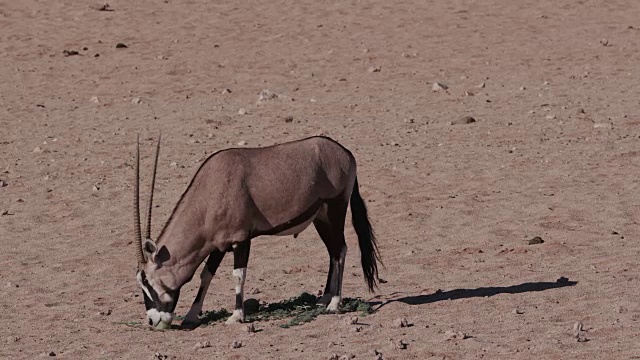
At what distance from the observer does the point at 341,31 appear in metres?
24.3

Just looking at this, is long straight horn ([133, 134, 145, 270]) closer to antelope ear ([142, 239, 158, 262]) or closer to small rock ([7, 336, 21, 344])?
antelope ear ([142, 239, 158, 262])

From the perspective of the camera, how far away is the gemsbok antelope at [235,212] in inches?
380

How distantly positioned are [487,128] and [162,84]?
5782 mm

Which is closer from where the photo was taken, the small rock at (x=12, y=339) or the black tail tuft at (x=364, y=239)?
the small rock at (x=12, y=339)

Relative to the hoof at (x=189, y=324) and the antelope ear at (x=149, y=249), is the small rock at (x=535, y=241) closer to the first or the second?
the hoof at (x=189, y=324)

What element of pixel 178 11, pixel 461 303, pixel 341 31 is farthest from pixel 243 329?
pixel 178 11

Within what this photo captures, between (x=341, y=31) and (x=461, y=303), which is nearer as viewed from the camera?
(x=461, y=303)

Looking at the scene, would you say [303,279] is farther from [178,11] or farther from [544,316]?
[178,11]

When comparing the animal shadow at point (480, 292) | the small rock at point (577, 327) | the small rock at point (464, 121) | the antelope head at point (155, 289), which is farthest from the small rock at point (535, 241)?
the small rock at point (464, 121)

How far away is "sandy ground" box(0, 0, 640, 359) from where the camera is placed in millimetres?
9414

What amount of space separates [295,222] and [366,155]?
6.61m

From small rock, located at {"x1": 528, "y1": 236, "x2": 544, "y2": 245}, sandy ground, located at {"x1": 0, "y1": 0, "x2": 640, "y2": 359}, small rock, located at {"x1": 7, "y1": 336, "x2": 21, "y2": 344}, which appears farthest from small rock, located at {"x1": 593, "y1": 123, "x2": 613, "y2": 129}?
small rock, located at {"x1": 7, "y1": 336, "x2": 21, "y2": 344}

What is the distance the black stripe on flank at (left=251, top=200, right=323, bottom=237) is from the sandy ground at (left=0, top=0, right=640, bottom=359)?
2.33 feet

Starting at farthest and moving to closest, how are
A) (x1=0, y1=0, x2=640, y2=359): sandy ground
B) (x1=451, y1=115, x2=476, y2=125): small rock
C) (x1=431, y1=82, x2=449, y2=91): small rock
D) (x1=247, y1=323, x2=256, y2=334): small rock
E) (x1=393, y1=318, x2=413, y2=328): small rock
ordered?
(x1=431, y1=82, x2=449, y2=91): small rock < (x1=451, y1=115, x2=476, y2=125): small rock < (x1=0, y1=0, x2=640, y2=359): sandy ground < (x1=247, y1=323, x2=256, y2=334): small rock < (x1=393, y1=318, x2=413, y2=328): small rock
